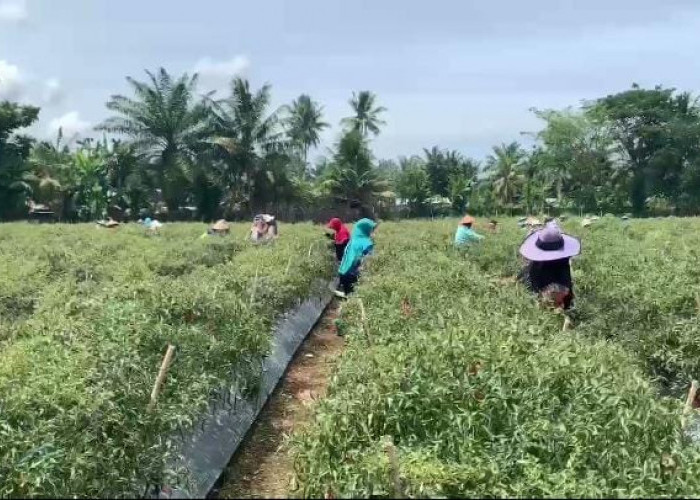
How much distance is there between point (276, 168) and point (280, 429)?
29.9m

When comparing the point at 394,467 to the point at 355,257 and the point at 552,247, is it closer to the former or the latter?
the point at 552,247

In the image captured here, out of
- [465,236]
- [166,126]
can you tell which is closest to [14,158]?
[166,126]

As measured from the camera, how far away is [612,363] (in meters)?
4.48

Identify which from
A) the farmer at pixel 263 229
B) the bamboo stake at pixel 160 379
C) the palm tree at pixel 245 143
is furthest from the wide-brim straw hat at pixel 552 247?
the palm tree at pixel 245 143

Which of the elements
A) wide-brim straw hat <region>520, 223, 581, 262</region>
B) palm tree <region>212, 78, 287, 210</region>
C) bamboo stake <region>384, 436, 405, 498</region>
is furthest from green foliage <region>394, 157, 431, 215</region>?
bamboo stake <region>384, 436, 405, 498</region>

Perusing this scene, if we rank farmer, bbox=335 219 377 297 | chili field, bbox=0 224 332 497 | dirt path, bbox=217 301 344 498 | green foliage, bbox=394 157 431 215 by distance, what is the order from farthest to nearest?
green foliage, bbox=394 157 431 215 < farmer, bbox=335 219 377 297 < dirt path, bbox=217 301 344 498 < chili field, bbox=0 224 332 497

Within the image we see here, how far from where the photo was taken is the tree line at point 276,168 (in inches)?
1351

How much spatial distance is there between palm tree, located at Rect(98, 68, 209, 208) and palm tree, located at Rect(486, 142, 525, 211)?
19.9 m

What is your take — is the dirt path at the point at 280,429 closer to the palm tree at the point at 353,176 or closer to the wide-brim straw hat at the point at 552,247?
the wide-brim straw hat at the point at 552,247

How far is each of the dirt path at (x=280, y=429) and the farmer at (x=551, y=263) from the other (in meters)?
2.22

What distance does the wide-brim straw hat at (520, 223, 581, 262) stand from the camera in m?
7.01

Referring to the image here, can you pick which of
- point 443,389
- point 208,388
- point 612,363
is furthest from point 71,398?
point 612,363

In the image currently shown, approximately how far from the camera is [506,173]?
46.3 meters

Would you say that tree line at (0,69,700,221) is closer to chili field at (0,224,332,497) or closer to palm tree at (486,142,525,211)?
palm tree at (486,142,525,211)
